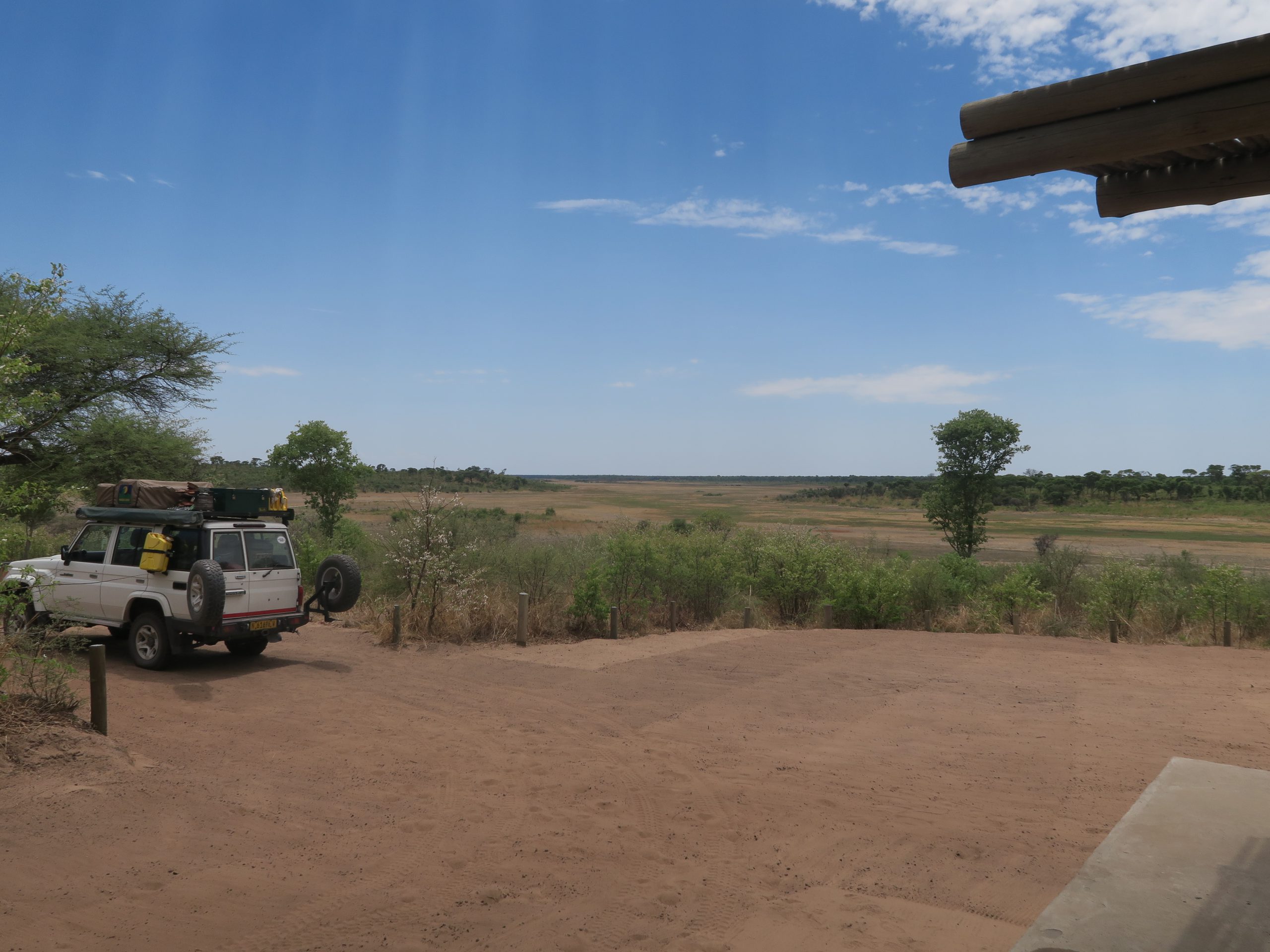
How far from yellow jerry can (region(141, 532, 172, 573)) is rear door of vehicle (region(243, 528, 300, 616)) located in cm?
91

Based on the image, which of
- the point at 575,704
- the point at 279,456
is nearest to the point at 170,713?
the point at 575,704

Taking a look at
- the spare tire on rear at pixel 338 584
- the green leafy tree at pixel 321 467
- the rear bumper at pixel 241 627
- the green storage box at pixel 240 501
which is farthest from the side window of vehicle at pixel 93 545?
the green leafy tree at pixel 321 467

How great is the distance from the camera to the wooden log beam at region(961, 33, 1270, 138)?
3.34 metres

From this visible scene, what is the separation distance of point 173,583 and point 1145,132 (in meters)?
11.2

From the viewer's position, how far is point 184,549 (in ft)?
34.6

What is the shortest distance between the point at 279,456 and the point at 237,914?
18.7 meters

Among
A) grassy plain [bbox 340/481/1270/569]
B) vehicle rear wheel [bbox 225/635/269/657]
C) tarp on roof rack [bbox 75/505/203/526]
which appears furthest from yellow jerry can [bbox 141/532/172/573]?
grassy plain [bbox 340/481/1270/569]

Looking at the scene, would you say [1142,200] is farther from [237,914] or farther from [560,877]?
[237,914]

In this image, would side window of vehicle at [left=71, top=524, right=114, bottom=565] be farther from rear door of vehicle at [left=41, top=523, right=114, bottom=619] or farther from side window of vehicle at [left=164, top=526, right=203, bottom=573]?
side window of vehicle at [left=164, top=526, right=203, bottom=573]

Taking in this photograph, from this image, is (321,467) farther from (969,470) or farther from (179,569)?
(969,470)

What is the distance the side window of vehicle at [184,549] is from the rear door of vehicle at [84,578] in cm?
135

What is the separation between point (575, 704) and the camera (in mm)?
9906

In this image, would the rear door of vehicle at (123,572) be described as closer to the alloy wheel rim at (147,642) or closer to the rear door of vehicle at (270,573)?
the alloy wheel rim at (147,642)

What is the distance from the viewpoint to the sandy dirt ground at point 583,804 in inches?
181
